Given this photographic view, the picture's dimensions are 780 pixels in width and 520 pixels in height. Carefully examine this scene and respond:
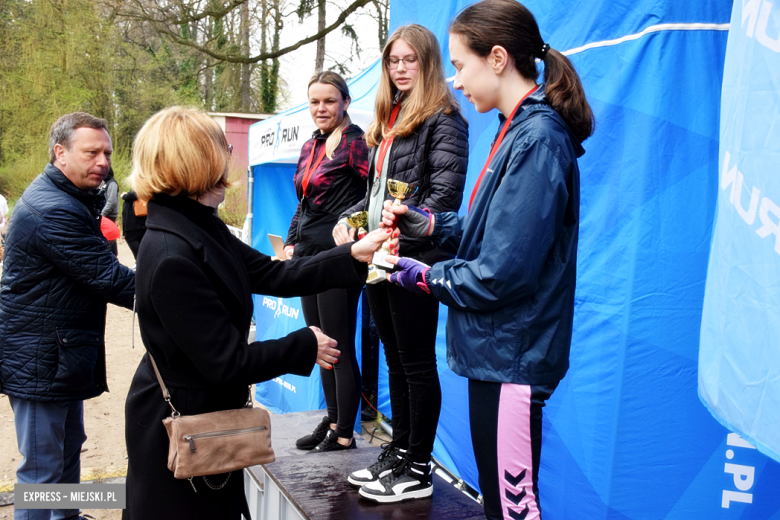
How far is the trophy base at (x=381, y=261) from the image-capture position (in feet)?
6.02

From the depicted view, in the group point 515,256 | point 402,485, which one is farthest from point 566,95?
point 402,485

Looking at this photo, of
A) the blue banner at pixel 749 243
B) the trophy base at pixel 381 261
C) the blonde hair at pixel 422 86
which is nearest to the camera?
the blue banner at pixel 749 243

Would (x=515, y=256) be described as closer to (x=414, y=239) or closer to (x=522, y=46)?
(x=522, y=46)

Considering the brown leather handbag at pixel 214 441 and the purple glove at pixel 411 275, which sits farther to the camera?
the purple glove at pixel 411 275

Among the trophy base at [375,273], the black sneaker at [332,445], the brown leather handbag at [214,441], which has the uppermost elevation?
the trophy base at [375,273]

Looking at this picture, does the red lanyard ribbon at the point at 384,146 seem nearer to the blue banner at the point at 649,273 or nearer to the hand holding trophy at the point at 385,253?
the hand holding trophy at the point at 385,253

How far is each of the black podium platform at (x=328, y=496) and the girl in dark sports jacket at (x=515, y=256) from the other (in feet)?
1.94

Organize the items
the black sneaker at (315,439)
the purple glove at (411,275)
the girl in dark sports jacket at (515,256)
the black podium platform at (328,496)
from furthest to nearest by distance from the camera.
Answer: the black sneaker at (315,439) → the black podium platform at (328,496) → the purple glove at (411,275) → the girl in dark sports jacket at (515,256)

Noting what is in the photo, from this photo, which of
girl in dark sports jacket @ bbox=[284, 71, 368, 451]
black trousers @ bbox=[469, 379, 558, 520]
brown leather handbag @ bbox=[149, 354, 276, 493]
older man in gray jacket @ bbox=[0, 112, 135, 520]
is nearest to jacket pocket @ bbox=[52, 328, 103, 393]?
older man in gray jacket @ bbox=[0, 112, 135, 520]

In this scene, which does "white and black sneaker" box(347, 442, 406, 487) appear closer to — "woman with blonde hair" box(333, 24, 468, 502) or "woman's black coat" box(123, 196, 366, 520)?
"woman with blonde hair" box(333, 24, 468, 502)

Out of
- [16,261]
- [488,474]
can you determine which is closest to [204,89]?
[16,261]

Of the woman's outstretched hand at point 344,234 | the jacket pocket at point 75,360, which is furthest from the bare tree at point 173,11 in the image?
the woman's outstretched hand at point 344,234

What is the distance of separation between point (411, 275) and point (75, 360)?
5.92 ft

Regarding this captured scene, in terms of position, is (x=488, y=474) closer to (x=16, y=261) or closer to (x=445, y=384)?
(x=445, y=384)
